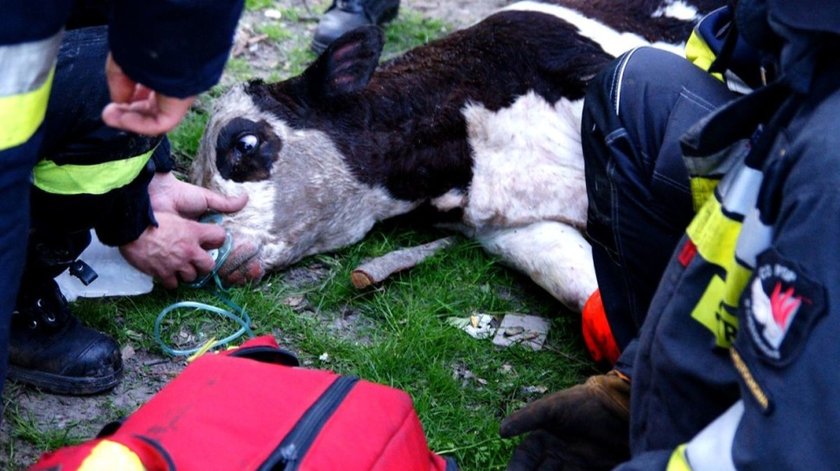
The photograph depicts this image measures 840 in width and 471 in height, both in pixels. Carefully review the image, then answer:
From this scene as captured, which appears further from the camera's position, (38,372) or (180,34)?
(38,372)

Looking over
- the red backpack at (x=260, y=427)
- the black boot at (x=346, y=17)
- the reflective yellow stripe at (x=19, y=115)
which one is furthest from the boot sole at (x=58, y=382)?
the black boot at (x=346, y=17)

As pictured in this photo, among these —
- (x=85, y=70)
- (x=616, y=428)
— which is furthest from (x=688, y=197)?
(x=85, y=70)

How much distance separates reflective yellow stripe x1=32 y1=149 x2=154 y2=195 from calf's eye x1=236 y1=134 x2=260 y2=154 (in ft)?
3.64

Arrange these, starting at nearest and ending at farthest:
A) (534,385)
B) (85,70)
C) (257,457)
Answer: (257,457), (85,70), (534,385)

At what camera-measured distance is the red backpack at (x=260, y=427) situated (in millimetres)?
1910

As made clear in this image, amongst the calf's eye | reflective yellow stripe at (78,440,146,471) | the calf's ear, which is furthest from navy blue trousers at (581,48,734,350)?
the calf's eye

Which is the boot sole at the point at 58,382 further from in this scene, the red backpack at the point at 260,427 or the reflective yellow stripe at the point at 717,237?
the reflective yellow stripe at the point at 717,237

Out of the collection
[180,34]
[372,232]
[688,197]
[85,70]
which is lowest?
[372,232]

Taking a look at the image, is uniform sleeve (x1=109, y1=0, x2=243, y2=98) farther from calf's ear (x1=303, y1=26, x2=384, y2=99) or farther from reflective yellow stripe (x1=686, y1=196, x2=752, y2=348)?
calf's ear (x1=303, y1=26, x2=384, y2=99)

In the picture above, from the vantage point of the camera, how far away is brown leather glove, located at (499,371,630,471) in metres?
2.40

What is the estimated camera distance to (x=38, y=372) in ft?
9.51

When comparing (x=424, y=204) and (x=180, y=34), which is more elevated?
(x=180, y=34)

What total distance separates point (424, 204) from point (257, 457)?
2066 mm

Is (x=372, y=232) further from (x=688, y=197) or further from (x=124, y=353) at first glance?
(x=688, y=197)
